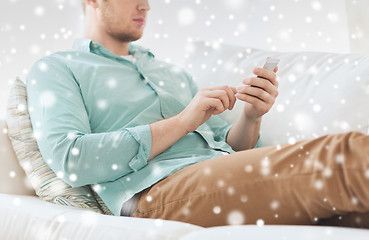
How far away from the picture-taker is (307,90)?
1.18 metres

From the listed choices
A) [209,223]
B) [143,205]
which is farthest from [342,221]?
[143,205]

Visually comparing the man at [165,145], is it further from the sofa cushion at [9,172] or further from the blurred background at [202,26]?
the blurred background at [202,26]

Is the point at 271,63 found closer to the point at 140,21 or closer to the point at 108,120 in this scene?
the point at 108,120

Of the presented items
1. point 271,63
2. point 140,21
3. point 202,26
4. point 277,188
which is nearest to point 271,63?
point 271,63

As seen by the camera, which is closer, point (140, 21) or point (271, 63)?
point (271, 63)

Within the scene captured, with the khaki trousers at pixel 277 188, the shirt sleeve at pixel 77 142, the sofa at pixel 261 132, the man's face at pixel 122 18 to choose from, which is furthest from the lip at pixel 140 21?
the khaki trousers at pixel 277 188

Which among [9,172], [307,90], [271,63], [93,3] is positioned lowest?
[9,172]

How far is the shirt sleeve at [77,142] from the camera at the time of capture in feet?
3.04

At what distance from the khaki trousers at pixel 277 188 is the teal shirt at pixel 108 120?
0.34ft

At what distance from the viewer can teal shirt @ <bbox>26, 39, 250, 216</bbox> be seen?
36.7 inches

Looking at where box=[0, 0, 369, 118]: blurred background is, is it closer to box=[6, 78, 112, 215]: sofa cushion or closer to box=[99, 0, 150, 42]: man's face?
box=[99, 0, 150, 42]: man's face

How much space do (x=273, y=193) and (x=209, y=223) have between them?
0.16 m

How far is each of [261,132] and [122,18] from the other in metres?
0.63

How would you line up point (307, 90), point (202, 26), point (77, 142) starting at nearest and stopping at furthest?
1. point (77, 142)
2. point (307, 90)
3. point (202, 26)
